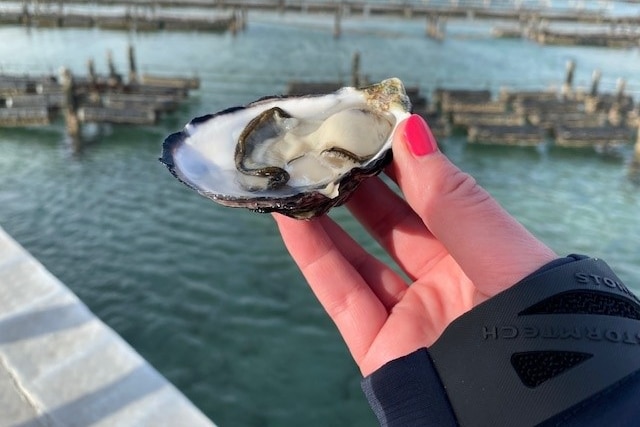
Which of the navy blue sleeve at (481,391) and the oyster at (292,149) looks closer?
the navy blue sleeve at (481,391)

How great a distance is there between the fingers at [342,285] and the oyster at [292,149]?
12.8 inches

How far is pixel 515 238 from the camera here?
230 cm

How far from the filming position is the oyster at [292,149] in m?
2.59

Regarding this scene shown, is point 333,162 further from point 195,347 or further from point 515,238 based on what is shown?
point 195,347

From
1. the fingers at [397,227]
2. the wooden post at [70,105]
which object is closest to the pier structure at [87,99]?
the wooden post at [70,105]

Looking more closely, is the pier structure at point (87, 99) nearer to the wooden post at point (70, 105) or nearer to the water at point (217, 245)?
the wooden post at point (70, 105)

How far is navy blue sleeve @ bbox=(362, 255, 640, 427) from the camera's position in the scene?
1.72 meters

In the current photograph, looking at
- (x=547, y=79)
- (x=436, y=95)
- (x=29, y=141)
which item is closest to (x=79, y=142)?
(x=29, y=141)

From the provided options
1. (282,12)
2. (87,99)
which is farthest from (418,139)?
(282,12)

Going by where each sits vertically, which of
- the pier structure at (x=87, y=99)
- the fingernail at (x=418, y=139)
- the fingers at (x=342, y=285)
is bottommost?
the pier structure at (x=87, y=99)

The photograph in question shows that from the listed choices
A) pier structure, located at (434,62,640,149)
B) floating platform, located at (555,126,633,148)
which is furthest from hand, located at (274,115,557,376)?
floating platform, located at (555,126,633,148)

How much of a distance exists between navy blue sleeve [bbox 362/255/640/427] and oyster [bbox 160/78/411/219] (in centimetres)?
89

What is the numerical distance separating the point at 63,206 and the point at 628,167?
18274 mm

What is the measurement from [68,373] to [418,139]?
9.89 feet
